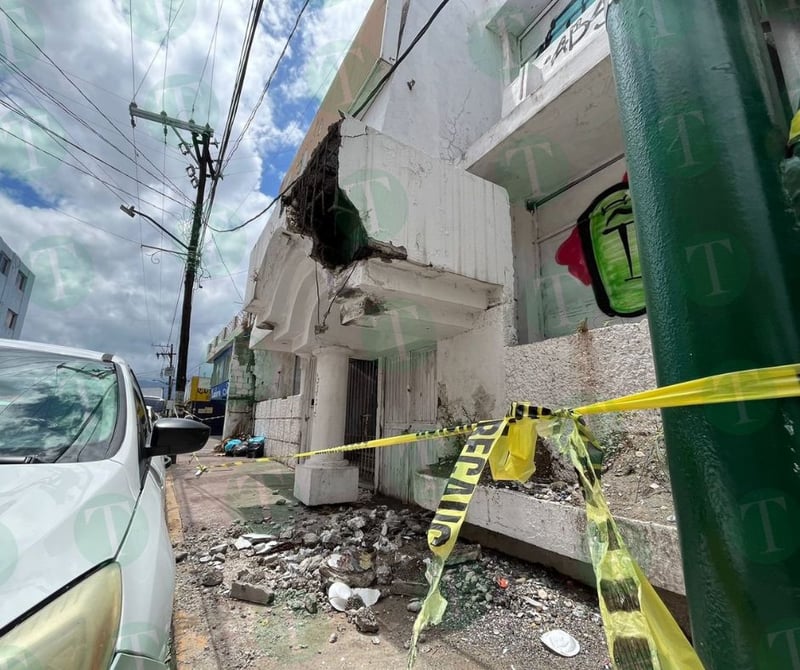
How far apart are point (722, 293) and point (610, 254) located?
4412 mm

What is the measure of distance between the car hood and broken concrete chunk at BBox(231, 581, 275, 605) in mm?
1967

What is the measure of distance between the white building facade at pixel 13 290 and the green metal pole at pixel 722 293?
1074 inches

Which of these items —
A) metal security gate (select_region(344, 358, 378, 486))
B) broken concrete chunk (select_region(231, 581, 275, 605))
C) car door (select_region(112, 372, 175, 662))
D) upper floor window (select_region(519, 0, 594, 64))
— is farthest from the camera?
metal security gate (select_region(344, 358, 378, 486))

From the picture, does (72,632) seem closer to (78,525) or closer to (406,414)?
(78,525)

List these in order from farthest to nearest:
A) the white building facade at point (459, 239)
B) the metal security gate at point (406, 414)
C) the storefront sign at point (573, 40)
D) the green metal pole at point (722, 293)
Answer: the metal security gate at point (406, 414), the storefront sign at point (573, 40), the white building facade at point (459, 239), the green metal pole at point (722, 293)

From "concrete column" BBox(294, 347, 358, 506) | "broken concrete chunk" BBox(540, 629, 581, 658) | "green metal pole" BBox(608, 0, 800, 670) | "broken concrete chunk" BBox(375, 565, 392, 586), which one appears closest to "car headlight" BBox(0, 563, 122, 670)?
"green metal pole" BBox(608, 0, 800, 670)

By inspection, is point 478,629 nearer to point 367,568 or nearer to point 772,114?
point 367,568

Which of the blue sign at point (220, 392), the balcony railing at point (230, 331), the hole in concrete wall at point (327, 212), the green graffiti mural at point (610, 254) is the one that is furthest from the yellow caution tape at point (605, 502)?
the blue sign at point (220, 392)

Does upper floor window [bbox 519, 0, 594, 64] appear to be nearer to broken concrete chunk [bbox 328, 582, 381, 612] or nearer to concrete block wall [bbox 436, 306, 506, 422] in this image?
concrete block wall [bbox 436, 306, 506, 422]

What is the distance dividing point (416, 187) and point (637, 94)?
3.15 meters

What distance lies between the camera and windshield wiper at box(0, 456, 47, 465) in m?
1.37

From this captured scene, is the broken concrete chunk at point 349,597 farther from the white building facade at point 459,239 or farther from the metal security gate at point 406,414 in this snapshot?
the metal security gate at point 406,414

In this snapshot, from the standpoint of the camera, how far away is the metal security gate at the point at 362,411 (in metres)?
7.32

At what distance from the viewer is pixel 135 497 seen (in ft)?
5.27
